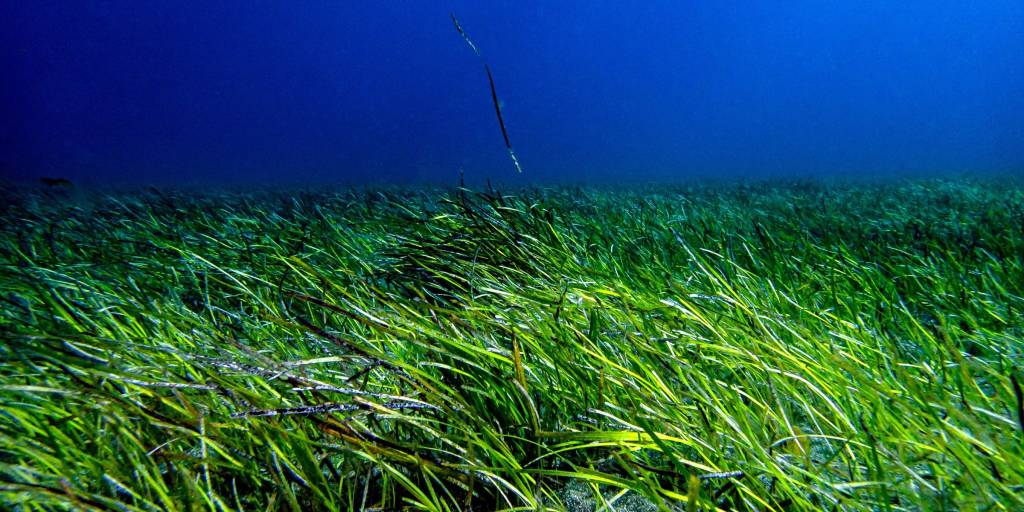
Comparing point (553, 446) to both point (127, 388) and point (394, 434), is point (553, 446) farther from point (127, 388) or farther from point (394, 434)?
point (127, 388)

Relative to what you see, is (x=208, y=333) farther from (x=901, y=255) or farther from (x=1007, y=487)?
(x=901, y=255)

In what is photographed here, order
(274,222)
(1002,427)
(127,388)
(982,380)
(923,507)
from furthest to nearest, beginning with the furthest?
(274,222) → (982,380) → (127,388) → (1002,427) → (923,507)

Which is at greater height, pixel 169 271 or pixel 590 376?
pixel 169 271

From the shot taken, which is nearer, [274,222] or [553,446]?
[553,446]

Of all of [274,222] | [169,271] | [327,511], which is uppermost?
[274,222]

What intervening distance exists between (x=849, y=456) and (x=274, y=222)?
371 centimetres

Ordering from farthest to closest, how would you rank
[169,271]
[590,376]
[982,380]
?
[169,271] < [982,380] < [590,376]

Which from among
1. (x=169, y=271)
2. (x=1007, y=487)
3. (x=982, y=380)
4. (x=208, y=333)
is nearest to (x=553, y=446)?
(x=1007, y=487)

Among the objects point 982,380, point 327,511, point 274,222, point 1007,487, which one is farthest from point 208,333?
point 274,222

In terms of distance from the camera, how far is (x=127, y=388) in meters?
1.00

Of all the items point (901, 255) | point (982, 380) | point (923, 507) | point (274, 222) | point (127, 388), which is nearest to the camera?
point (923, 507)

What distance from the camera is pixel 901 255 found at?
2812 millimetres

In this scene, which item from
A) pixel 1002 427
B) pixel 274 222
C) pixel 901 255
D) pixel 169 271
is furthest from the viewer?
pixel 274 222

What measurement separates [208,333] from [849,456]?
153 centimetres
